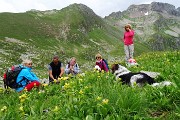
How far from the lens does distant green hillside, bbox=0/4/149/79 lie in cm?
9322

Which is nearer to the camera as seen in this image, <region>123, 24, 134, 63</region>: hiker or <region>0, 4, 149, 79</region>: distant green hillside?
<region>123, 24, 134, 63</region>: hiker

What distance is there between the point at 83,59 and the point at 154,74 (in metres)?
111

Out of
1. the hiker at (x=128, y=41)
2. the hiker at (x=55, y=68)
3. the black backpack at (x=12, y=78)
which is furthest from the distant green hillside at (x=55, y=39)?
the black backpack at (x=12, y=78)

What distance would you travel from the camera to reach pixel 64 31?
149 metres

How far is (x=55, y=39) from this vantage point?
13162 centimetres

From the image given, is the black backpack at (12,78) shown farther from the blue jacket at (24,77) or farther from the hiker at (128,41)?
the hiker at (128,41)

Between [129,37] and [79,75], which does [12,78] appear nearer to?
[79,75]

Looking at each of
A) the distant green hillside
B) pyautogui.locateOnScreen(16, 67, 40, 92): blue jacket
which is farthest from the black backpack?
the distant green hillside

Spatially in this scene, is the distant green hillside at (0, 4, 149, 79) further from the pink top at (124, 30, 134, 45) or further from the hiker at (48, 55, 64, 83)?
the hiker at (48, 55, 64, 83)

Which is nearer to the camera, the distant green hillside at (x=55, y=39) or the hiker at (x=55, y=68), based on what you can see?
the hiker at (x=55, y=68)

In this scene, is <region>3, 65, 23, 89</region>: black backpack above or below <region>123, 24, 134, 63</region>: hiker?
below

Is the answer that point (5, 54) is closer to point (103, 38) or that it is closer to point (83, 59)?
point (83, 59)

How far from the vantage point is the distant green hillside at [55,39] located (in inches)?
3670

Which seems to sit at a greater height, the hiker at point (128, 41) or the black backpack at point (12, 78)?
the hiker at point (128, 41)
